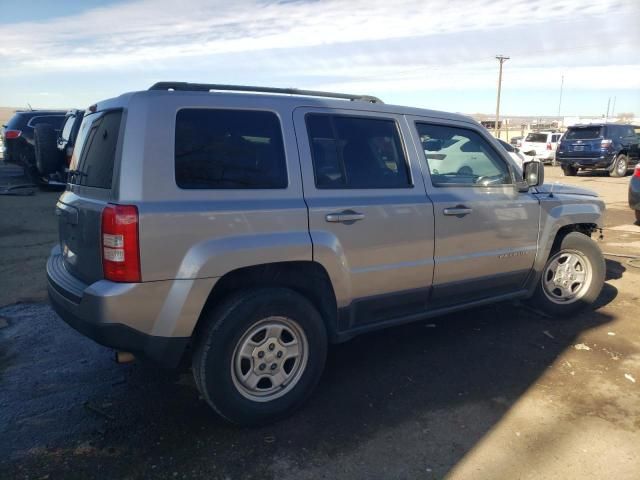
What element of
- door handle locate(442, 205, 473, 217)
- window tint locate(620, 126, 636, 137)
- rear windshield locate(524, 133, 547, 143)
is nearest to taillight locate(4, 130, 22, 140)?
door handle locate(442, 205, 473, 217)

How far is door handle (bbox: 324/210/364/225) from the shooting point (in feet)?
10.5

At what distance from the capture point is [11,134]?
13500mm

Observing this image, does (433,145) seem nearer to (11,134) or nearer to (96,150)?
(96,150)

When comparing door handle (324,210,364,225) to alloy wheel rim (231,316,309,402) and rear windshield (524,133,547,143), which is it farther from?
rear windshield (524,133,547,143)

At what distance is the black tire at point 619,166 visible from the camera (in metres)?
18.9

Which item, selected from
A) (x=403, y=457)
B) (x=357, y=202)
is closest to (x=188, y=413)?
(x=403, y=457)

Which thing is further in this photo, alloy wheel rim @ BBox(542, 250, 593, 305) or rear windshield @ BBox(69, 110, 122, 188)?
alloy wheel rim @ BBox(542, 250, 593, 305)

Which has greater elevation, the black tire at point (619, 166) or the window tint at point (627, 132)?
the window tint at point (627, 132)

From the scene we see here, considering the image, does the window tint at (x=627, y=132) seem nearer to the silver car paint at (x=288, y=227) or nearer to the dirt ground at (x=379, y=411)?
the dirt ground at (x=379, y=411)

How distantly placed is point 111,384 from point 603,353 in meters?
3.72

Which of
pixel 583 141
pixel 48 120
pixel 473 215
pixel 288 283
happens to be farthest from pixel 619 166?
pixel 288 283

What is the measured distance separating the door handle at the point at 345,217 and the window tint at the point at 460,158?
81 cm

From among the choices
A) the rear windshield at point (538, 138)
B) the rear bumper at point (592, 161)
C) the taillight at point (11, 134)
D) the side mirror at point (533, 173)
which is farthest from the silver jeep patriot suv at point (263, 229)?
the rear windshield at point (538, 138)

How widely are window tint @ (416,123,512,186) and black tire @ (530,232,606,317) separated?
3.24 feet
